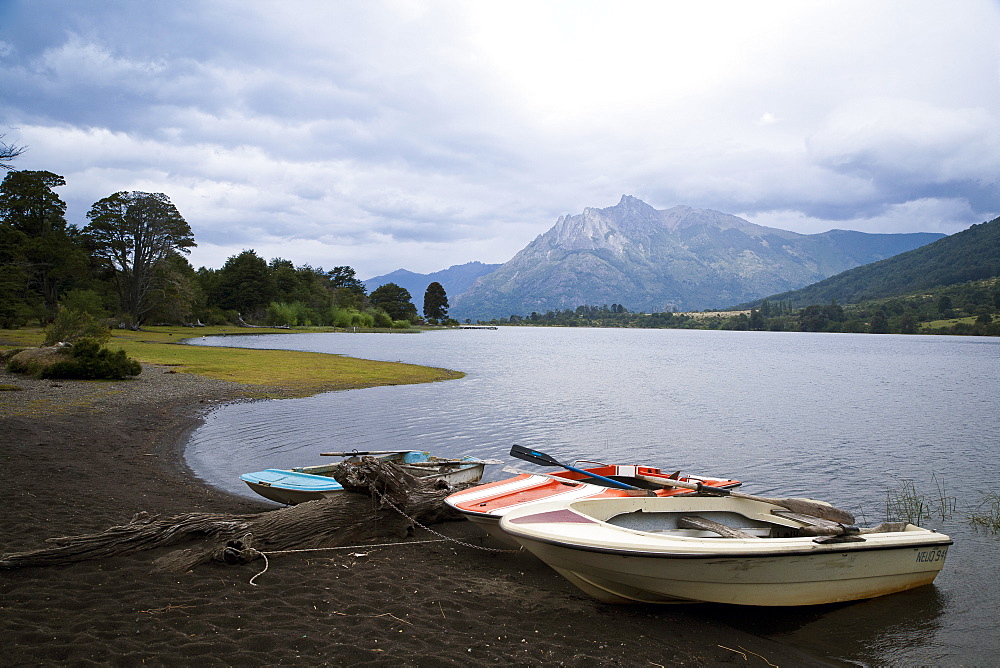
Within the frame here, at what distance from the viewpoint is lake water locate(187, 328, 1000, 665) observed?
7723 millimetres

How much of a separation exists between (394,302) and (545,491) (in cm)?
15776

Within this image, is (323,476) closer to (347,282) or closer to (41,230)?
(41,230)

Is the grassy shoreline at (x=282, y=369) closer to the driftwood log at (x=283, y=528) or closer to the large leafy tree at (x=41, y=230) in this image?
the driftwood log at (x=283, y=528)

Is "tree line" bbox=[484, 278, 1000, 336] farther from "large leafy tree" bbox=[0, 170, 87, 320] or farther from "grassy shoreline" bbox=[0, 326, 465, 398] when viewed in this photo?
"large leafy tree" bbox=[0, 170, 87, 320]

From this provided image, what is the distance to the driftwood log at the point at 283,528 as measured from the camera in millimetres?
7355

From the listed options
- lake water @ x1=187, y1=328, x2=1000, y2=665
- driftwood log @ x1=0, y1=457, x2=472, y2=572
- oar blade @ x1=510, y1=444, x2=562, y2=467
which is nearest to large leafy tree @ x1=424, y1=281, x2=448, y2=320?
lake water @ x1=187, y1=328, x2=1000, y2=665

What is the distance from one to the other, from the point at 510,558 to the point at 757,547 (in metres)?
3.67

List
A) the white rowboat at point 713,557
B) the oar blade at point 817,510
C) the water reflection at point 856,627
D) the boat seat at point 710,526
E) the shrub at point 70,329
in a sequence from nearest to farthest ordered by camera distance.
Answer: the white rowboat at point 713,557, the water reflection at point 856,627, the boat seat at point 710,526, the oar blade at point 817,510, the shrub at point 70,329

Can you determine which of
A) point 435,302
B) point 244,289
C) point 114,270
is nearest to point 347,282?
point 435,302

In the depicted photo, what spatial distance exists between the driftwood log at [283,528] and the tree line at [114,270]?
108ft

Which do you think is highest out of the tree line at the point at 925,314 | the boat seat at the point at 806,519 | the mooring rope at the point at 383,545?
the tree line at the point at 925,314

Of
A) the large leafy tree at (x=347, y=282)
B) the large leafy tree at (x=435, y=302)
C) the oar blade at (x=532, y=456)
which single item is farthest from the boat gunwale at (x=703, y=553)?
the large leafy tree at (x=435, y=302)

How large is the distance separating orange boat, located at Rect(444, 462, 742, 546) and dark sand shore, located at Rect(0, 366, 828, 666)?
2.66ft

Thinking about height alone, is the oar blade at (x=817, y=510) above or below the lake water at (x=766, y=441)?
above
